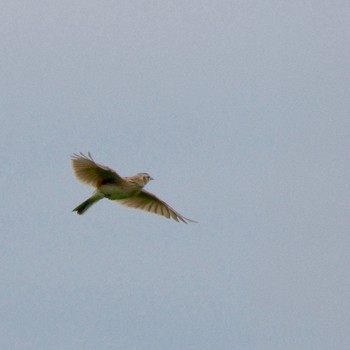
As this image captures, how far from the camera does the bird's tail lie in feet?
139

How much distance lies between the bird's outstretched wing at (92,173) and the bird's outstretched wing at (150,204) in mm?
2403

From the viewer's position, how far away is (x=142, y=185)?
43.4m

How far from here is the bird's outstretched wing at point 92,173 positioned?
41.4 m

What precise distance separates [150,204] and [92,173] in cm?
368

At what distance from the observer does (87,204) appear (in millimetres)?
42531

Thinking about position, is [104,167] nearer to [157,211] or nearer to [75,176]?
[75,176]

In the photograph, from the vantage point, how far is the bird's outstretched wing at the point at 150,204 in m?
44.9

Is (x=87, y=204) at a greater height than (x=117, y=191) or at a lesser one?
lesser

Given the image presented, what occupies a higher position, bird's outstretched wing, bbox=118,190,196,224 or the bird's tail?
bird's outstretched wing, bbox=118,190,196,224

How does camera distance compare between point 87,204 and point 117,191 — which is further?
point 117,191

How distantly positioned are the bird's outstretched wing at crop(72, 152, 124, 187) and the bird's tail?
367 millimetres

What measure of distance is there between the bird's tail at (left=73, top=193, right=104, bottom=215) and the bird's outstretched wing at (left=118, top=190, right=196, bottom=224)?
2451 millimetres

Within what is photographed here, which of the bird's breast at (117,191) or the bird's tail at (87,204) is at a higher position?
the bird's breast at (117,191)

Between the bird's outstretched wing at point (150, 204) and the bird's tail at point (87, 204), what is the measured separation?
2451mm
